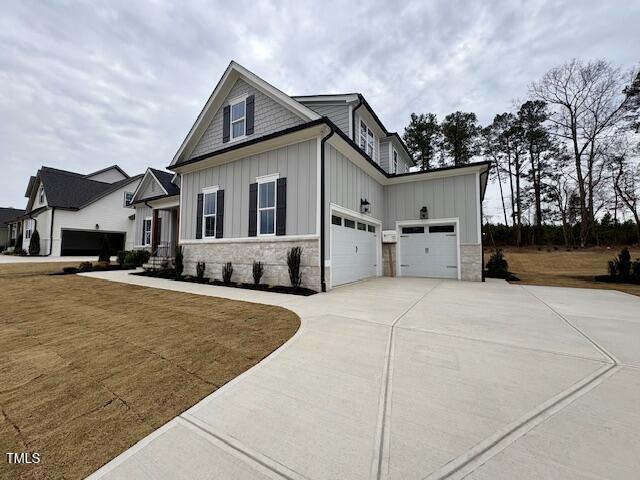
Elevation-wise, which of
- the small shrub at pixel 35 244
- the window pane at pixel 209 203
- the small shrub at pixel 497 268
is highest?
the window pane at pixel 209 203

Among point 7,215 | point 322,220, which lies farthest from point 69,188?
point 322,220

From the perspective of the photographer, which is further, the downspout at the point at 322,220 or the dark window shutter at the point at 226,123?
the dark window shutter at the point at 226,123

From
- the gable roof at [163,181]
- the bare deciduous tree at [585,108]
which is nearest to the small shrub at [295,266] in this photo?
the gable roof at [163,181]

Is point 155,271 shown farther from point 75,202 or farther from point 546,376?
point 75,202

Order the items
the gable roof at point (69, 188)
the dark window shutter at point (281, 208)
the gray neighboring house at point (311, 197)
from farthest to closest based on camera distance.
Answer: the gable roof at point (69, 188) → the dark window shutter at point (281, 208) → the gray neighboring house at point (311, 197)

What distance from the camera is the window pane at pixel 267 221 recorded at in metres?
7.86

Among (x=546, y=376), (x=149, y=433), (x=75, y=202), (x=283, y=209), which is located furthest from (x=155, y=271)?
(x=75, y=202)

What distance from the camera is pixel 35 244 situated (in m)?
19.4

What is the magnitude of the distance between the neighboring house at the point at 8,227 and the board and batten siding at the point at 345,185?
33.9m

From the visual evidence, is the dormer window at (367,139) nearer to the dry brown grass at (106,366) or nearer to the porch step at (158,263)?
the dry brown grass at (106,366)

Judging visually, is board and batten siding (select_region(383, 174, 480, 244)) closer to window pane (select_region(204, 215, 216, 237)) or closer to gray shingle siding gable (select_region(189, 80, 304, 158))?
gray shingle siding gable (select_region(189, 80, 304, 158))

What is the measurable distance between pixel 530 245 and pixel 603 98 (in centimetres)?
1068

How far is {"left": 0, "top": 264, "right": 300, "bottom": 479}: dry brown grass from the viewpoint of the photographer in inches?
62.6

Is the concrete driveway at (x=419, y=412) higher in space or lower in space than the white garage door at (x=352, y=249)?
lower
